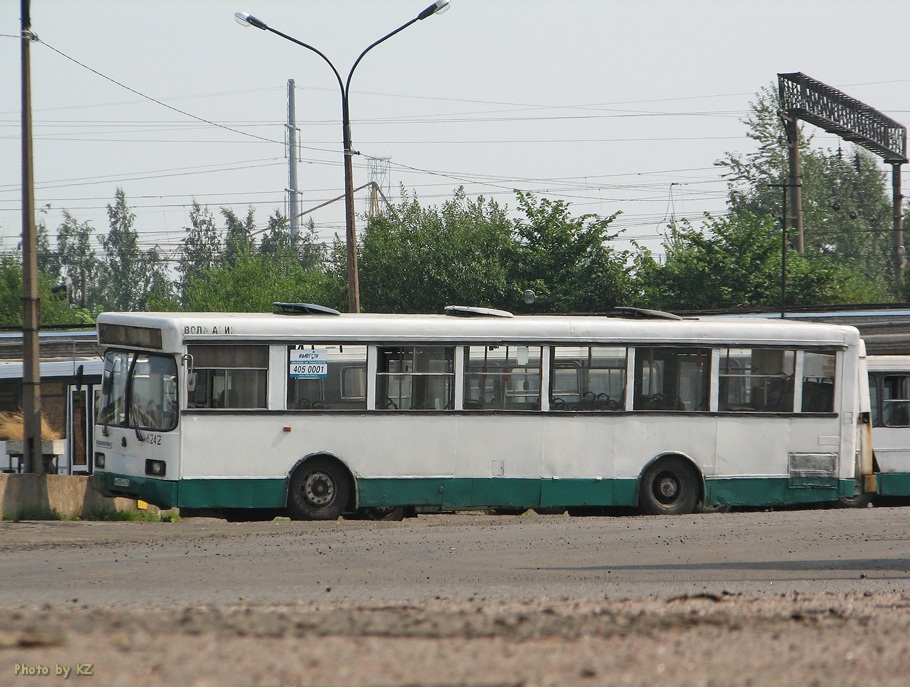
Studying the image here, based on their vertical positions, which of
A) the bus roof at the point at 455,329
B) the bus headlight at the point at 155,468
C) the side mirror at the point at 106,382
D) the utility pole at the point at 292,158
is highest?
the utility pole at the point at 292,158

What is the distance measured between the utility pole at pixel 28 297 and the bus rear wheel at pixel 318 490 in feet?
12.9

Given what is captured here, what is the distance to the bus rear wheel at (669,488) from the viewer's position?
17516 millimetres

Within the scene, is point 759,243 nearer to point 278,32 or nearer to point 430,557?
point 278,32

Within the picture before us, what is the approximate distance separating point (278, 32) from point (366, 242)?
34793 mm

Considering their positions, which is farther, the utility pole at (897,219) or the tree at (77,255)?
the tree at (77,255)

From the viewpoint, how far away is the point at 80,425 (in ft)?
88.8

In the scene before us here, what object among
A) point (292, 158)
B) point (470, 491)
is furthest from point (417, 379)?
point (292, 158)

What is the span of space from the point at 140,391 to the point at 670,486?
7.64m

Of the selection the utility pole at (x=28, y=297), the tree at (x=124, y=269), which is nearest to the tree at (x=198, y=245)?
the tree at (x=124, y=269)

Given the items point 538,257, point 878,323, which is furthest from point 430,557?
point 538,257

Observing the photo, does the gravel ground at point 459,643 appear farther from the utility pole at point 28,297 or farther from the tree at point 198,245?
the tree at point 198,245

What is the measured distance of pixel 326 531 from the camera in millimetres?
14406

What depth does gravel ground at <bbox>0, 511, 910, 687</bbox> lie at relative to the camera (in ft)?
17.1

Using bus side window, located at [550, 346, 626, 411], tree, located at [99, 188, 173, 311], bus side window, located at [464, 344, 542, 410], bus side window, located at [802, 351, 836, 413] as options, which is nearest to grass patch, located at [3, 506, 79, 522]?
bus side window, located at [464, 344, 542, 410]
